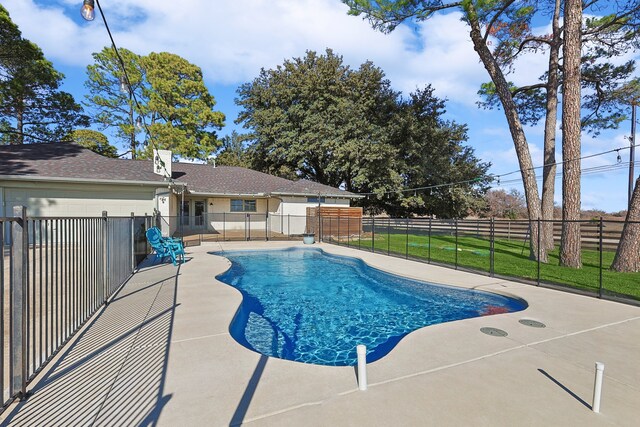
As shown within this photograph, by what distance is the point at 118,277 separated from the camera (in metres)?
6.61

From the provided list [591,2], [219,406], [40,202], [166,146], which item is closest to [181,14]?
[219,406]

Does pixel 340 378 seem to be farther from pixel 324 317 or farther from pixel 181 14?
pixel 181 14

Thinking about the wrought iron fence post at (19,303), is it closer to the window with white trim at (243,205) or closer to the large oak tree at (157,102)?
the window with white trim at (243,205)

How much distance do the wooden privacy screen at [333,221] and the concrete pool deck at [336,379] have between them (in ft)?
44.4

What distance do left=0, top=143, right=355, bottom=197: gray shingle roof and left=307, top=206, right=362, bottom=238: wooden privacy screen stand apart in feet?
4.56

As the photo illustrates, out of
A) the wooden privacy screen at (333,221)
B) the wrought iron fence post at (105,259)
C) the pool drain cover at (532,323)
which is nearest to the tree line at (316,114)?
the wooden privacy screen at (333,221)

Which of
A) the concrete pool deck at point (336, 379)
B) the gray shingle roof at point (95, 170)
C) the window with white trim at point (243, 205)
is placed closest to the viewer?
the concrete pool deck at point (336, 379)

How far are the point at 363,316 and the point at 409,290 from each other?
6.76ft

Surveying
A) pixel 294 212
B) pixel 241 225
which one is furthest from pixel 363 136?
pixel 241 225

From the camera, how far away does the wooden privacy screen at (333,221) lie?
18258 mm

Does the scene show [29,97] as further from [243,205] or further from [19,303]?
[19,303]

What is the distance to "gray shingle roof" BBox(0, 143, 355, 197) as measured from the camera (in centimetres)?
1235

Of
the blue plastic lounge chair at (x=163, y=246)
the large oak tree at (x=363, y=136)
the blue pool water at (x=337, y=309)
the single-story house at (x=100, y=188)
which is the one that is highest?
the large oak tree at (x=363, y=136)

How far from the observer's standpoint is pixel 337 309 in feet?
22.4
